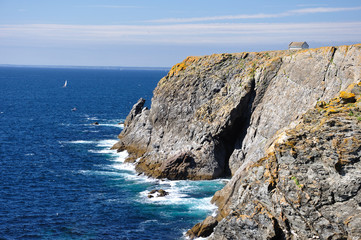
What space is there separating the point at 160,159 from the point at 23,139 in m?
42.2

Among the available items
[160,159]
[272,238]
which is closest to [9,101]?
[160,159]

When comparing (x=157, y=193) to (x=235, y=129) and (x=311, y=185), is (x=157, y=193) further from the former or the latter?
(x=311, y=185)

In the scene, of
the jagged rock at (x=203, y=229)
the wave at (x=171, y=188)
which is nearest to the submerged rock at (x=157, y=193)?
the wave at (x=171, y=188)

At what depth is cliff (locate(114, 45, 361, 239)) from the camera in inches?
1196

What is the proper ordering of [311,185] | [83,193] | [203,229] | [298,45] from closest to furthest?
[311,185]
[203,229]
[83,193]
[298,45]

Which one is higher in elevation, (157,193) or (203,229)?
(203,229)

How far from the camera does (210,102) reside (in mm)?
71312

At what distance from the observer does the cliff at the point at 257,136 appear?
30.4 meters

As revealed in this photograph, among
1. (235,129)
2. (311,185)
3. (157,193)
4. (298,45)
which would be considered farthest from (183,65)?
(311,185)

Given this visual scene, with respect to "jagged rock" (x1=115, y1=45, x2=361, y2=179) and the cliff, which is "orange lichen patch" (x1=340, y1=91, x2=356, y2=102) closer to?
the cliff

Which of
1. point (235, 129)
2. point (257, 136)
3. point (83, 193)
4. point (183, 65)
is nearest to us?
point (83, 193)

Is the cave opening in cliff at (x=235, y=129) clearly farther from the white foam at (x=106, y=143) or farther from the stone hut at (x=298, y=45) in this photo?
the white foam at (x=106, y=143)

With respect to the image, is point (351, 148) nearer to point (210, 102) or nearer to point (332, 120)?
point (332, 120)

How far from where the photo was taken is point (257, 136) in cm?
6306
